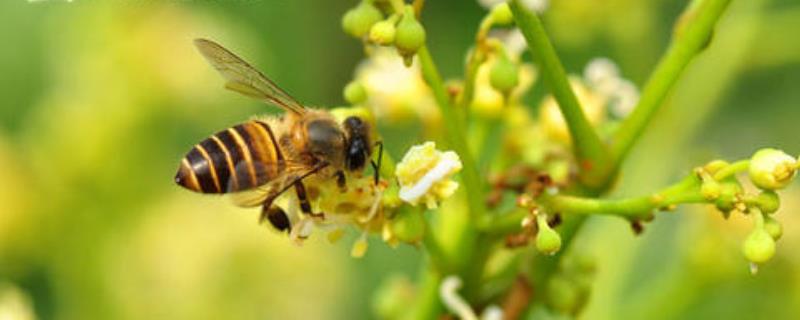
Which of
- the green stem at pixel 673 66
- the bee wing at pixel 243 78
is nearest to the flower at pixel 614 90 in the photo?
the green stem at pixel 673 66

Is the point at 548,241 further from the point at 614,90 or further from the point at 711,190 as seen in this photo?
the point at 614,90

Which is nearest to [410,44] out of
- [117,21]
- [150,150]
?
[150,150]

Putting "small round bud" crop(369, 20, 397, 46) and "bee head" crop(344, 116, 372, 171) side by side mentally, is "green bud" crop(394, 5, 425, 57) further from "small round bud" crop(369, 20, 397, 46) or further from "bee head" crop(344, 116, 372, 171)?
"bee head" crop(344, 116, 372, 171)

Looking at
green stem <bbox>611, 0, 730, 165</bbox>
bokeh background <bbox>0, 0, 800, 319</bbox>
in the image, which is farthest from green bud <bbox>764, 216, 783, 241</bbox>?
bokeh background <bbox>0, 0, 800, 319</bbox>

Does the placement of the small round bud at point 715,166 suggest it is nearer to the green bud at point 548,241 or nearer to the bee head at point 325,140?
the green bud at point 548,241

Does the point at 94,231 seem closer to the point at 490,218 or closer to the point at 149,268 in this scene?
the point at 149,268

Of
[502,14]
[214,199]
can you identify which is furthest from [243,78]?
[214,199]

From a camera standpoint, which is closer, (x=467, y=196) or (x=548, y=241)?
(x=548, y=241)
